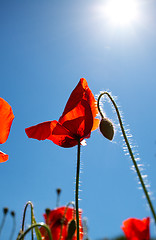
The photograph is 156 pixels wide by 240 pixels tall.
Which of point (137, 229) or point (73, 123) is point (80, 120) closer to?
point (73, 123)

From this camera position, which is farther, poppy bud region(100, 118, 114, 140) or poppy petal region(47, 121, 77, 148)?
poppy petal region(47, 121, 77, 148)

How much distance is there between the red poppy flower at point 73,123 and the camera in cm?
143

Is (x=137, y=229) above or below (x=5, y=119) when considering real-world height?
below

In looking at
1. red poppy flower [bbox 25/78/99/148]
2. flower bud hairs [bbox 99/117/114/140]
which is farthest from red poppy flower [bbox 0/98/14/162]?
flower bud hairs [bbox 99/117/114/140]

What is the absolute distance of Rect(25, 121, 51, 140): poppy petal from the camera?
4.67 feet

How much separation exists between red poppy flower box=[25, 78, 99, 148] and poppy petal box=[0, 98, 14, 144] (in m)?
0.11

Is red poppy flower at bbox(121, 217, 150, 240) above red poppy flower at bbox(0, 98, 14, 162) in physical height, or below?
below

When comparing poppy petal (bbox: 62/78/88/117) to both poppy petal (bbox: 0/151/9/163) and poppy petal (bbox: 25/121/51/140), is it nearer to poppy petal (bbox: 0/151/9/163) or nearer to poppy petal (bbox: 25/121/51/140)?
poppy petal (bbox: 25/121/51/140)

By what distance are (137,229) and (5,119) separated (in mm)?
1001

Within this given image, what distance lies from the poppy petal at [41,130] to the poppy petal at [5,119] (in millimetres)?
121

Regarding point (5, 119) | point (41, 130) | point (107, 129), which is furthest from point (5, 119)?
point (107, 129)

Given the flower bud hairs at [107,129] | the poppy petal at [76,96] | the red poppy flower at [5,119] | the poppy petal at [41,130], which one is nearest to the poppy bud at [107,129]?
the flower bud hairs at [107,129]

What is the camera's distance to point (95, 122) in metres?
1.63

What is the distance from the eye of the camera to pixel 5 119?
4.68 feet
